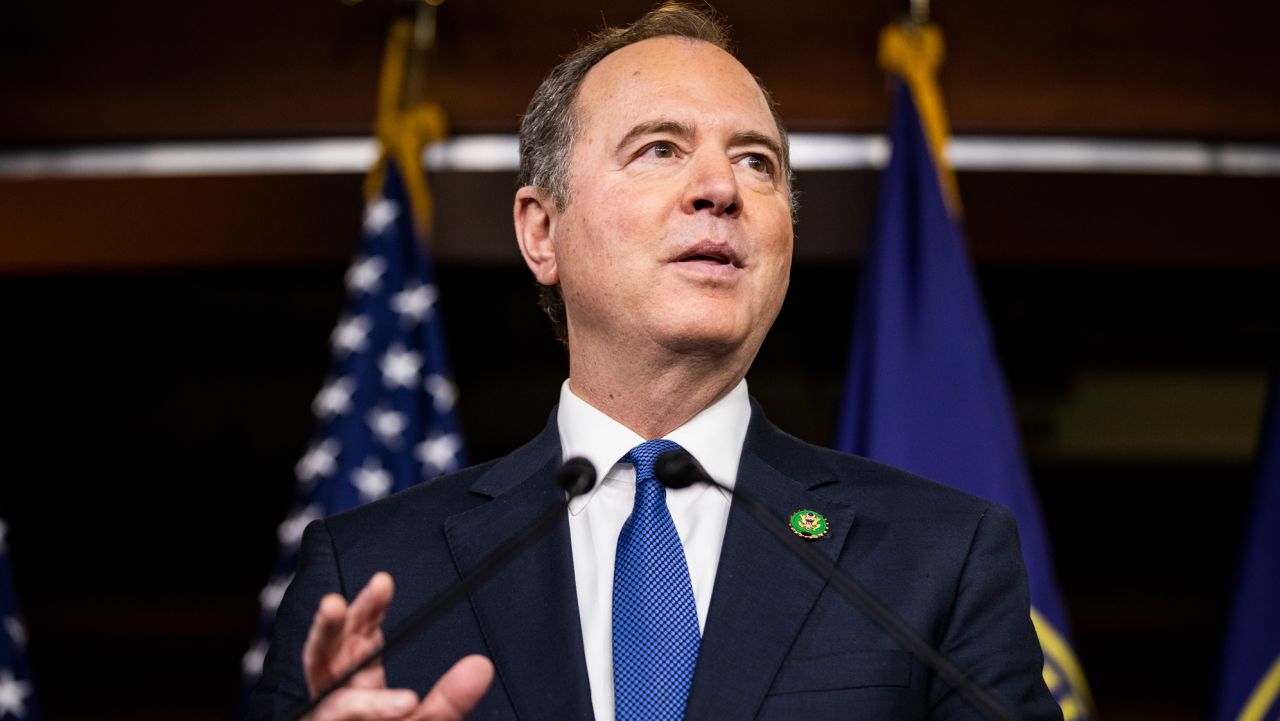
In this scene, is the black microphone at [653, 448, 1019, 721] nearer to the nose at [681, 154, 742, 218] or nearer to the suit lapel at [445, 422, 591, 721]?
the suit lapel at [445, 422, 591, 721]

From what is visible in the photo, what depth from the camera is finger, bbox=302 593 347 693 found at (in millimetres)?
1047

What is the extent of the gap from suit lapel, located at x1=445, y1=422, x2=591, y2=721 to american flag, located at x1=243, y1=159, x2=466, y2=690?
117 centimetres

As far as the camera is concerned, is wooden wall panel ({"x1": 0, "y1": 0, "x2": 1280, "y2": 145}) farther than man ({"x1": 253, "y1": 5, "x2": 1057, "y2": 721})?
Yes

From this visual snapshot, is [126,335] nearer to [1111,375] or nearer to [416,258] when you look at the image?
[416,258]

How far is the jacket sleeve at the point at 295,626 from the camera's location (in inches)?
51.6

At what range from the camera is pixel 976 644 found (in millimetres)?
1265

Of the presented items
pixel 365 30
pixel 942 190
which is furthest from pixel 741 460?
pixel 365 30

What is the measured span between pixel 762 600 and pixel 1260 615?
→ 66.6 inches

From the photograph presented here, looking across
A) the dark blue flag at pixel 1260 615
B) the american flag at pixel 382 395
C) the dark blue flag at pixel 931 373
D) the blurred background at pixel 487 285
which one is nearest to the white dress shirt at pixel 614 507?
the dark blue flag at pixel 931 373

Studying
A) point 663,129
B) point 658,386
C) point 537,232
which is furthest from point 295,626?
point 663,129

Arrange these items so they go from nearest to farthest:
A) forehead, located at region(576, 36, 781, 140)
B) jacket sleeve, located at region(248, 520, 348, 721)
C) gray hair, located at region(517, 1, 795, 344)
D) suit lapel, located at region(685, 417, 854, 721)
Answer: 1. suit lapel, located at region(685, 417, 854, 721)
2. jacket sleeve, located at region(248, 520, 348, 721)
3. forehead, located at region(576, 36, 781, 140)
4. gray hair, located at region(517, 1, 795, 344)

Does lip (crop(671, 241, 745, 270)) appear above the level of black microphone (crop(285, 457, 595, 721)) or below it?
above

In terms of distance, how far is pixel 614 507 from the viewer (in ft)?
4.64

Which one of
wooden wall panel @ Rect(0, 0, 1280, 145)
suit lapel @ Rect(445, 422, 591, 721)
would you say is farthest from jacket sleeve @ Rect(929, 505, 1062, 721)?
wooden wall panel @ Rect(0, 0, 1280, 145)
